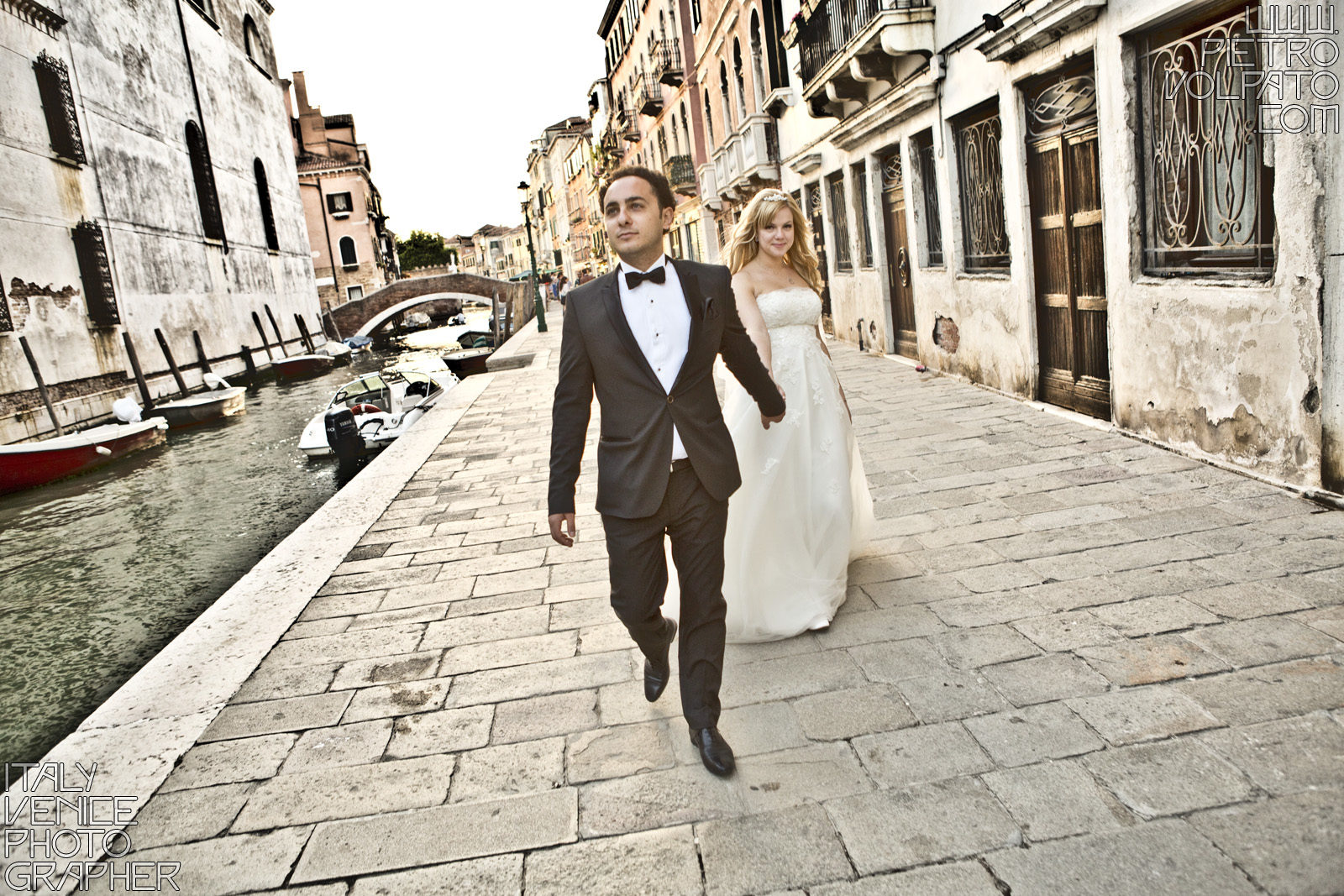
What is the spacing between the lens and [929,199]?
10133 millimetres

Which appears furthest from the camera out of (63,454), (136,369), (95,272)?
(136,369)

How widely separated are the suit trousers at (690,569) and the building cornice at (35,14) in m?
19.2

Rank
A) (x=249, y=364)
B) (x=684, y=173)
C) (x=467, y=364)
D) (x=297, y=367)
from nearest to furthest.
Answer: (x=467, y=364) < (x=684, y=173) < (x=249, y=364) < (x=297, y=367)

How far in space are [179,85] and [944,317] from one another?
24075 millimetres

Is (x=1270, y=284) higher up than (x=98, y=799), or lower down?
higher up

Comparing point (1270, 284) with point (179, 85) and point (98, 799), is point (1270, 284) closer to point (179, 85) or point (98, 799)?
point (98, 799)

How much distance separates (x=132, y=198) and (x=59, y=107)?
293cm

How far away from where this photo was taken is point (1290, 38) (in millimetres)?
Result: 4398

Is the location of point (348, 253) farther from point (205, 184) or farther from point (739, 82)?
point (739, 82)

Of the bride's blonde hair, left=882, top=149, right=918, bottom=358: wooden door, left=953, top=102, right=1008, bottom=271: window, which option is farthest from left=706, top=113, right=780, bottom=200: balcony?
the bride's blonde hair

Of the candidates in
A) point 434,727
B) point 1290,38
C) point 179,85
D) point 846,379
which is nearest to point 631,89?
point 179,85

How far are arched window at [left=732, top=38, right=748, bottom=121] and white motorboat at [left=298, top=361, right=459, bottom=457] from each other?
27.7 ft

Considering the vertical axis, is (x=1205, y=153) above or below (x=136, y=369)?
above

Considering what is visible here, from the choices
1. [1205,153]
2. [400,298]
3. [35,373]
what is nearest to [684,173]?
[35,373]
